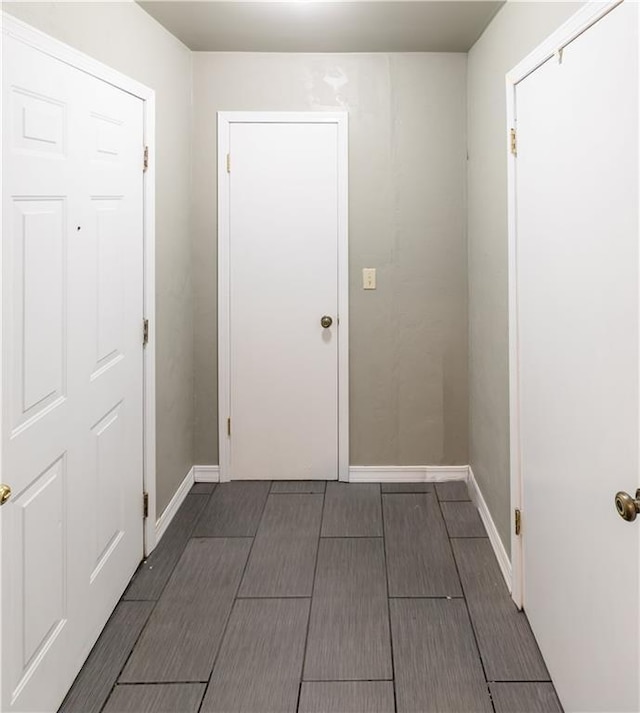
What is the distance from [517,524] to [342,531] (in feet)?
3.09

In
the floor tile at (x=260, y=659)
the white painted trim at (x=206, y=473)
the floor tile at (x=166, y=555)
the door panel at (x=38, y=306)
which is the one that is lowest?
the floor tile at (x=260, y=659)

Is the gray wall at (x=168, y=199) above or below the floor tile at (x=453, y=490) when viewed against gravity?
above

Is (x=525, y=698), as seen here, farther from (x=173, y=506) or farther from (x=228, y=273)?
(x=228, y=273)

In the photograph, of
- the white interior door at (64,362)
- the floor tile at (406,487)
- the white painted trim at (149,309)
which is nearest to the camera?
the white interior door at (64,362)

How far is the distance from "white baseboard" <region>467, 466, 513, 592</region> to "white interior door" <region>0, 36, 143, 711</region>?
1.55 meters

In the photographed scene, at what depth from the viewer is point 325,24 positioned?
296 centimetres

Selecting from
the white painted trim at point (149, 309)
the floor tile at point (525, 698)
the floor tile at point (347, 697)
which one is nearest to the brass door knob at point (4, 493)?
the floor tile at point (347, 697)

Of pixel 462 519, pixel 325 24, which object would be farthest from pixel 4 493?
pixel 325 24

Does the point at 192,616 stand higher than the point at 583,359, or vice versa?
the point at 583,359

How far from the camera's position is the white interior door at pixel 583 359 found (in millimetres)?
1424

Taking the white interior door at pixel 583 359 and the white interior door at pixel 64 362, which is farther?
the white interior door at pixel 64 362

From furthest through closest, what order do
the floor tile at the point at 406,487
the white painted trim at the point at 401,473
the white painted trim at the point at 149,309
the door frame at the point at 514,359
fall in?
the white painted trim at the point at 401,473
the floor tile at the point at 406,487
the white painted trim at the point at 149,309
the door frame at the point at 514,359

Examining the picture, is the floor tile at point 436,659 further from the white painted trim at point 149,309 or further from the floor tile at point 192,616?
the white painted trim at point 149,309

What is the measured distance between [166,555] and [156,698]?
0.94m
